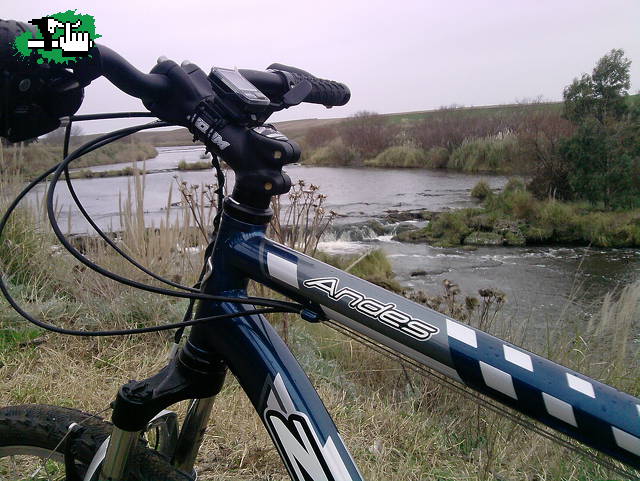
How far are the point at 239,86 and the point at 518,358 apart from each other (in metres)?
0.62

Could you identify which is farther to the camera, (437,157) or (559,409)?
(437,157)

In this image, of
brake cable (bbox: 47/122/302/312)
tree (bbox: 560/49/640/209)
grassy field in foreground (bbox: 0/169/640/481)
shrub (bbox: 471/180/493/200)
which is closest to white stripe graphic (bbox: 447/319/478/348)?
brake cable (bbox: 47/122/302/312)

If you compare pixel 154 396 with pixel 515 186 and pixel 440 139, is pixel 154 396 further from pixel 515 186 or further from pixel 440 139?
pixel 440 139

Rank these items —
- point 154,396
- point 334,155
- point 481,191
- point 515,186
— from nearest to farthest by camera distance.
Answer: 1. point 154,396
2. point 515,186
3. point 481,191
4. point 334,155

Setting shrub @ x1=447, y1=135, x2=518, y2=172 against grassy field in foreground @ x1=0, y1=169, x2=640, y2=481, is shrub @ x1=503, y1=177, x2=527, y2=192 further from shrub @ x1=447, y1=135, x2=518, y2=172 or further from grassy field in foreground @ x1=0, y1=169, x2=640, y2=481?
grassy field in foreground @ x1=0, y1=169, x2=640, y2=481

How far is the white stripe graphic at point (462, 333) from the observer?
799 millimetres

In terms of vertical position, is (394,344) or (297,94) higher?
(297,94)

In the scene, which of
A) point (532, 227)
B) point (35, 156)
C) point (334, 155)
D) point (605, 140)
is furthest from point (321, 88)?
point (334, 155)

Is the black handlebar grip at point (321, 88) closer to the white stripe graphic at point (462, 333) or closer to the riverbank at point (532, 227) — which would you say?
the white stripe graphic at point (462, 333)

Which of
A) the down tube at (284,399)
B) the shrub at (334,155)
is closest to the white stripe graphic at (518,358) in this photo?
the down tube at (284,399)

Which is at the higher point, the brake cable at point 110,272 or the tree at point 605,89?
the tree at point 605,89

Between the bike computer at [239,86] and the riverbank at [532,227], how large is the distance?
29.7 ft

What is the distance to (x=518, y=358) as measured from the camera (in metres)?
0.78

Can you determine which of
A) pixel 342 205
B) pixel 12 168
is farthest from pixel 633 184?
pixel 12 168
